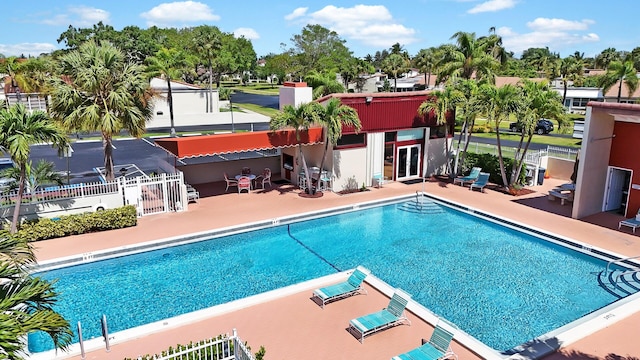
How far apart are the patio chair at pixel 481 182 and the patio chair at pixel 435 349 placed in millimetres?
15138

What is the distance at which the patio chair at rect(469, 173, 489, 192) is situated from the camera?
23375mm

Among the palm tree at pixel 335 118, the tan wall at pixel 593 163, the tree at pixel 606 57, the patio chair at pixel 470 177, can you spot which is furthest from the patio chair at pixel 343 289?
the tree at pixel 606 57

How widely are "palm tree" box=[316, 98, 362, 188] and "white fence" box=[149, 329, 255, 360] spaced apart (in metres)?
13.0

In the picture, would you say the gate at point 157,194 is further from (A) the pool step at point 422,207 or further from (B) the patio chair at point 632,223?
(B) the patio chair at point 632,223

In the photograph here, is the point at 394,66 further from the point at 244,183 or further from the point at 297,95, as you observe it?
the point at 244,183

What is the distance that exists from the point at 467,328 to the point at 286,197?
41.2 feet

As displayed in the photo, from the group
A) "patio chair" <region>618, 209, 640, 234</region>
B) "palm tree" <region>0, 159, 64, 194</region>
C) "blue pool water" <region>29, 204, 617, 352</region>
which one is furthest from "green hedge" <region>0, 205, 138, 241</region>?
"patio chair" <region>618, 209, 640, 234</region>

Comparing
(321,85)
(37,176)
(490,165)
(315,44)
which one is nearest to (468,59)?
(490,165)

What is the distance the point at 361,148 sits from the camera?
2344 cm

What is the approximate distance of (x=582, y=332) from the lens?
35.0 feet

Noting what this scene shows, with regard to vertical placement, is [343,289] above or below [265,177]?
below

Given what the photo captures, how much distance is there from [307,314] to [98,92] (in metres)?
13.0

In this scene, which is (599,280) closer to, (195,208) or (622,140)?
(622,140)

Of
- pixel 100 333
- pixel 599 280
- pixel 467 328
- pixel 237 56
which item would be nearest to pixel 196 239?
pixel 100 333
